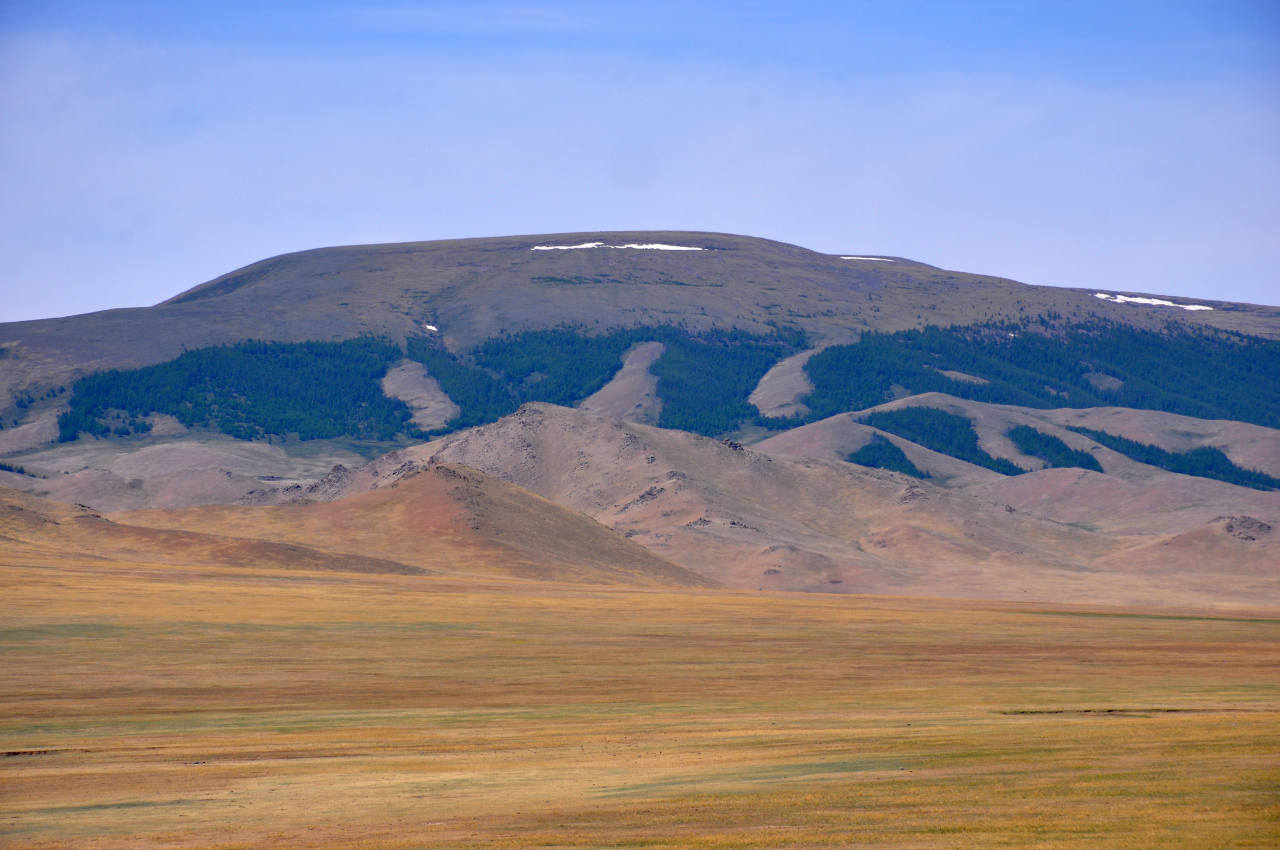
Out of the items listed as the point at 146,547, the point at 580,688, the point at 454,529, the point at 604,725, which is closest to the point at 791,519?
the point at 454,529

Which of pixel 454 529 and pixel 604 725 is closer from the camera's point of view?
pixel 604 725

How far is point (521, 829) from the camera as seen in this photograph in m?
21.9

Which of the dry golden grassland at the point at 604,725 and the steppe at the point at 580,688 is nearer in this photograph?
the dry golden grassland at the point at 604,725

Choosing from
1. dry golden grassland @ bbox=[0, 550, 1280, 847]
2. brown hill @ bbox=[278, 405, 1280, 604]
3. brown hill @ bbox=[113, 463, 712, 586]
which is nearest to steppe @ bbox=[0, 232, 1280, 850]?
dry golden grassland @ bbox=[0, 550, 1280, 847]

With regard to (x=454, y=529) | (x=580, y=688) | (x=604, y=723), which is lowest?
(x=454, y=529)

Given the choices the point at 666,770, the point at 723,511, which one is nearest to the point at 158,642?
the point at 666,770

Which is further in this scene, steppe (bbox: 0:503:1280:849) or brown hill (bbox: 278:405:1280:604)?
brown hill (bbox: 278:405:1280:604)

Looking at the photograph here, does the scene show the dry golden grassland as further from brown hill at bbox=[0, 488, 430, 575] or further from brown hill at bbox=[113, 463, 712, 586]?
brown hill at bbox=[113, 463, 712, 586]

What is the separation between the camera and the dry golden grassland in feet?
71.6

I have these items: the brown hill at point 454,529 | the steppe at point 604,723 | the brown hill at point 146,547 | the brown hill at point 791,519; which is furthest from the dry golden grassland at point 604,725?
the brown hill at point 791,519

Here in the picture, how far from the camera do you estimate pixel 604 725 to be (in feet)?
121

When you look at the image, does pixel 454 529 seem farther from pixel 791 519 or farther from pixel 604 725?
pixel 604 725

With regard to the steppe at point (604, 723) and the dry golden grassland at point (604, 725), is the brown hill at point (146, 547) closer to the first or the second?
the steppe at point (604, 723)

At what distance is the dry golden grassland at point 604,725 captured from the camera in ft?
71.6
